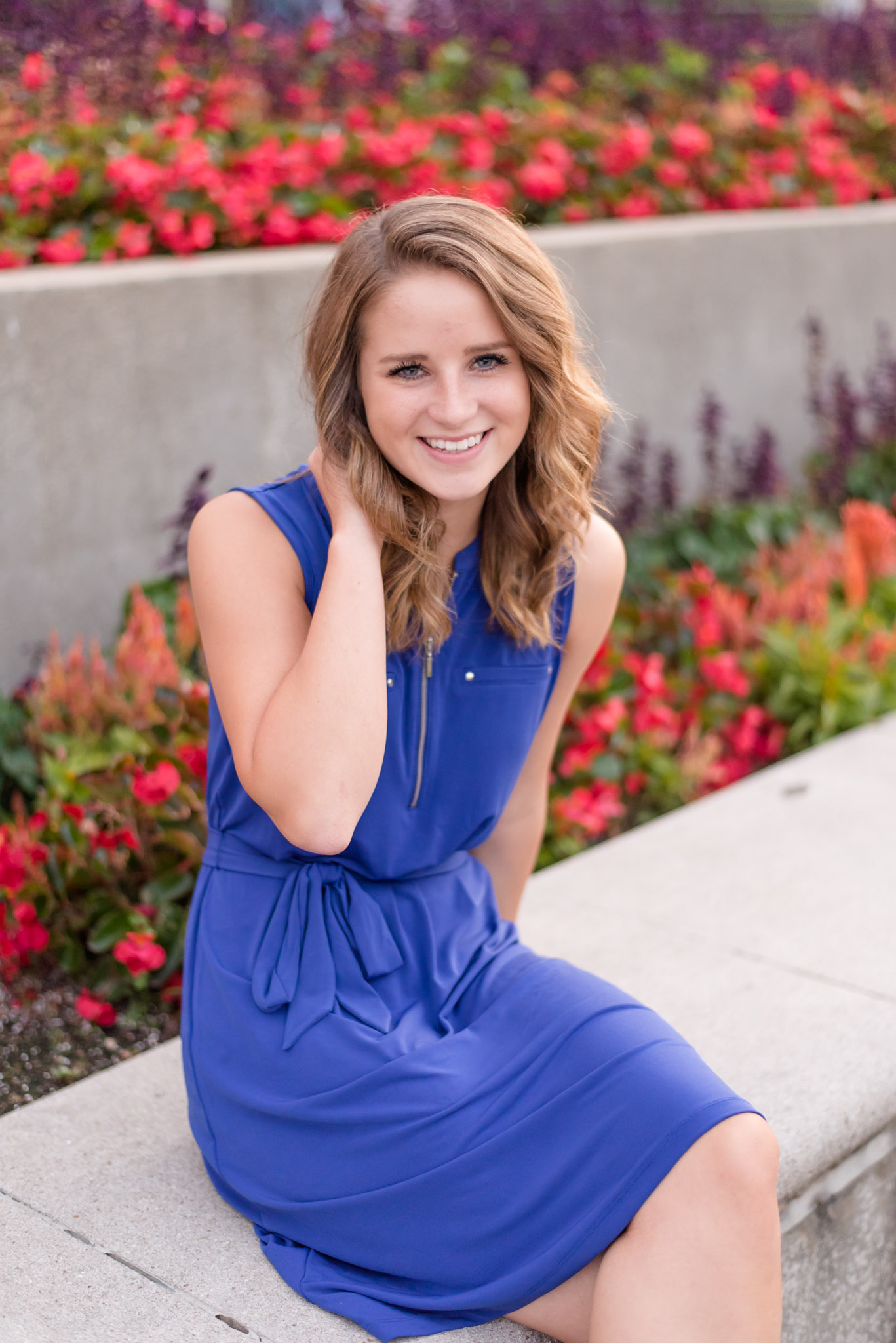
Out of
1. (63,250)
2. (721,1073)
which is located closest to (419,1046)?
(721,1073)

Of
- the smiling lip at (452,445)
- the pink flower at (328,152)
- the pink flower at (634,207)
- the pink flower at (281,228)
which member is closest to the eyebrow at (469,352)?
the smiling lip at (452,445)

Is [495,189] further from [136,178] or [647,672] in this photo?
[647,672]

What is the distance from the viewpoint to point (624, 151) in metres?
5.49

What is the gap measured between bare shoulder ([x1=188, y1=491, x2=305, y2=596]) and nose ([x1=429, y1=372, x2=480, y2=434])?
0.28 metres

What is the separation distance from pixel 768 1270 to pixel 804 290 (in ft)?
15.8

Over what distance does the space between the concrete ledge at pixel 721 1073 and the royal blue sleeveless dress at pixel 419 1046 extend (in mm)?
112

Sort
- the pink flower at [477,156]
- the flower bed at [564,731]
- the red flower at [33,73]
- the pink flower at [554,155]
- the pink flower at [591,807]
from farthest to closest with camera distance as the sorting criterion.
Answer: the pink flower at [554,155]
the pink flower at [477,156]
the red flower at [33,73]
the pink flower at [591,807]
the flower bed at [564,731]

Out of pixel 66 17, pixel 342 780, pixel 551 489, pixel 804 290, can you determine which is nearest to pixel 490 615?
pixel 551 489

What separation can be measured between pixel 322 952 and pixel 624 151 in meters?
4.42

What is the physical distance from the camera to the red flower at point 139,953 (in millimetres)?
2516

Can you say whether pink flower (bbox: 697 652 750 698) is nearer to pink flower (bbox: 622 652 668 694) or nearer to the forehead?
pink flower (bbox: 622 652 668 694)

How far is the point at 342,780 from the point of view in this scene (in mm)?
1781

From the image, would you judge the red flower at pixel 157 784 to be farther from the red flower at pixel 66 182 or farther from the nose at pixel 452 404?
the red flower at pixel 66 182

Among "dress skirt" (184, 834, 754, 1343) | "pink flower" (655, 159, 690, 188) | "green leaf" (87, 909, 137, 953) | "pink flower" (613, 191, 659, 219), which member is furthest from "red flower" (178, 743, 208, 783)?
"pink flower" (655, 159, 690, 188)
